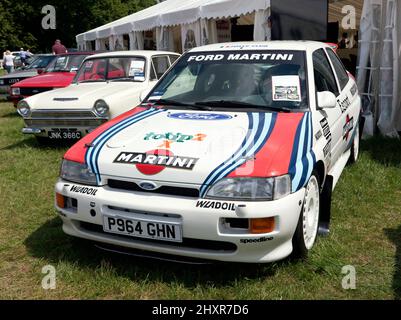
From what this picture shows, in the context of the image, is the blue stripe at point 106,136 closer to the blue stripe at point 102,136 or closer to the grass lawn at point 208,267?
the blue stripe at point 102,136

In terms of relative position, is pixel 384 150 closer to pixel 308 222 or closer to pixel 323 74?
pixel 323 74

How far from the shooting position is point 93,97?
19.9 ft

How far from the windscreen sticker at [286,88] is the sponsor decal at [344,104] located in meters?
0.81

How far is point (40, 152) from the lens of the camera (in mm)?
6379

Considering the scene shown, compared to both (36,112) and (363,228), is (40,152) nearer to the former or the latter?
(36,112)

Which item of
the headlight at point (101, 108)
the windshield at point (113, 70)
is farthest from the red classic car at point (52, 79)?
the headlight at point (101, 108)

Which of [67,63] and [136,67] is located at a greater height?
[136,67]

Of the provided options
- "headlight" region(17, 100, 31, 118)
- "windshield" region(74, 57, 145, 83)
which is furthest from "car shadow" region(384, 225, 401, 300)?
"headlight" region(17, 100, 31, 118)

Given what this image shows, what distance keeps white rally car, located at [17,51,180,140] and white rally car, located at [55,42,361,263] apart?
2.36 meters

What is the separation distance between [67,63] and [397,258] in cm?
823

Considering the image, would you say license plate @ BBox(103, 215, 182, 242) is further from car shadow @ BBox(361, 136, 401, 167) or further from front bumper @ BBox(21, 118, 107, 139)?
car shadow @ BBox(361, 136, 401, 167)

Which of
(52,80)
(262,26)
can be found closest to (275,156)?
(262,26)

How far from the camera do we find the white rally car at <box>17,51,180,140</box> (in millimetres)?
5992
